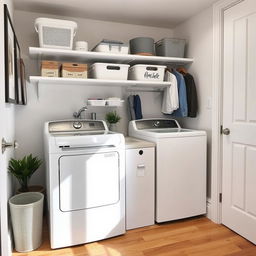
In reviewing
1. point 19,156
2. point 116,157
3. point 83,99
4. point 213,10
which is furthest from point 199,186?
point 19,156

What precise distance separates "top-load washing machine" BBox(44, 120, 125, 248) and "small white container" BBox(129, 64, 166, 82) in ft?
2.75

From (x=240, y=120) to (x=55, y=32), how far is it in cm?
194

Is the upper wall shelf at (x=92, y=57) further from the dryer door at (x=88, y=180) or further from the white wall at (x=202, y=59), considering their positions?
the dryer door at (x=88, y=180)

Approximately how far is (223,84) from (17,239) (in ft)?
7.74

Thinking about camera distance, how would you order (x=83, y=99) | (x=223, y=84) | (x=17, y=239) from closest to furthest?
(x=17, y=239), (x=223, y=84), (x=83, y=99)

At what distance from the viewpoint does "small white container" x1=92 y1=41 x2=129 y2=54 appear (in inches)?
101

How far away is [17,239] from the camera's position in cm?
205

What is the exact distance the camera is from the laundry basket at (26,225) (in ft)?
6.60

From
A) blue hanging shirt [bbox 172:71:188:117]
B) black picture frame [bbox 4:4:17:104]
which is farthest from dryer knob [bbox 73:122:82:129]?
blue hanging shirt [bbox 172:71:188:117]

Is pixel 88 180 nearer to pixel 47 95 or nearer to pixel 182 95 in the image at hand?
pixel 47 95

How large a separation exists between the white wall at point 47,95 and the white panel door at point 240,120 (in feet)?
4.14

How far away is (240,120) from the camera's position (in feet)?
7.52

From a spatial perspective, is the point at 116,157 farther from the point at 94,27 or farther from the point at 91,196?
the point at 94,27

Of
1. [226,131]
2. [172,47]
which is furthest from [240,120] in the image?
[172,47]
